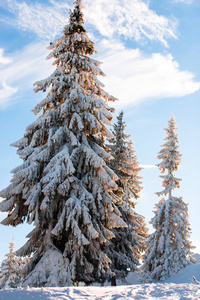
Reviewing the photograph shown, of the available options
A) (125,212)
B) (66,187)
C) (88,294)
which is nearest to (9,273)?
(125,212)

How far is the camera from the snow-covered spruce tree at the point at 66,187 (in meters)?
10.1

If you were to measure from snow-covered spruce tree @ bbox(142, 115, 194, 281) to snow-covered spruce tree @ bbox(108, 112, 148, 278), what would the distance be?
114 centimetres

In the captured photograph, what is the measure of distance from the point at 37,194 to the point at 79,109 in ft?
15.0

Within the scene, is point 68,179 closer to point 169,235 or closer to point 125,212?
point 125,212

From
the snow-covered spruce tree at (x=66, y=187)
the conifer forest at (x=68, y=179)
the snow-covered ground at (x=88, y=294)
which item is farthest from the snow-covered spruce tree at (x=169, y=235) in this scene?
the snow-covered ground at (x=88, y=294)

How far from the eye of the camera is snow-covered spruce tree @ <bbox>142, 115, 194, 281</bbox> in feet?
65.9

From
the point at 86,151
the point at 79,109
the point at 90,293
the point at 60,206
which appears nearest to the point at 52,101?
the point at 79,109

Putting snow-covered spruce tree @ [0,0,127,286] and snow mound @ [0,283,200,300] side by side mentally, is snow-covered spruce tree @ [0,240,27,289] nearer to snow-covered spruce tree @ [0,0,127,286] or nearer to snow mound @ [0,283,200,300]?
snow-covered spruce tree @ [0,0,127,286]

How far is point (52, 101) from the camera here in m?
12.7

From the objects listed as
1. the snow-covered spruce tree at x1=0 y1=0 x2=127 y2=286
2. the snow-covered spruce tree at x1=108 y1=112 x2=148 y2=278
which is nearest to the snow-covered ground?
the snow-covered spruce tree at x1=0 y1=0 x2=127 y2=286

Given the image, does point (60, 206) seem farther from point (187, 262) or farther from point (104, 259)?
point (187, 262)

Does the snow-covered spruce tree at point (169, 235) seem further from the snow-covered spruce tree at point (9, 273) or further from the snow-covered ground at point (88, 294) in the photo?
the snow-covered spruce tree at point (9, 273)

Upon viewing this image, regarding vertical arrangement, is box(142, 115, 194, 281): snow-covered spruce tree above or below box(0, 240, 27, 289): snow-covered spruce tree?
above

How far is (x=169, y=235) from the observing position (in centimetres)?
2134
